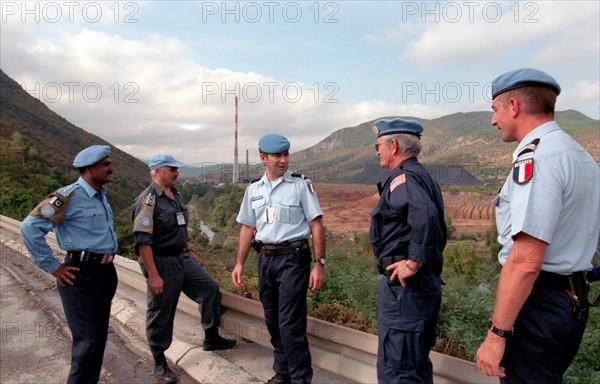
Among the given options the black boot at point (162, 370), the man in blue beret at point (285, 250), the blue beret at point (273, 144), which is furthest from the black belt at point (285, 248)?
the black boot at point (162, 370)

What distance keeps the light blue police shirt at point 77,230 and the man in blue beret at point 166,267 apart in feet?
0.92

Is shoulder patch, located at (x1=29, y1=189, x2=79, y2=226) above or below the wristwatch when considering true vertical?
above

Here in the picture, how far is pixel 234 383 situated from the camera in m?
3.03

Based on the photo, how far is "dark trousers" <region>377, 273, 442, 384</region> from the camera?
2156mm

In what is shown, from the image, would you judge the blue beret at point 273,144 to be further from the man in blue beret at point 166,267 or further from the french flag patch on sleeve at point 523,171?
the french flag patch on sleeve at point 523,171

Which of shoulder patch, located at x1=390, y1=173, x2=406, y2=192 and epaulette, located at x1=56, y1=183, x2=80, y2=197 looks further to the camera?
epaulette, located at x1=56, y1=183, x2=80, y2=197

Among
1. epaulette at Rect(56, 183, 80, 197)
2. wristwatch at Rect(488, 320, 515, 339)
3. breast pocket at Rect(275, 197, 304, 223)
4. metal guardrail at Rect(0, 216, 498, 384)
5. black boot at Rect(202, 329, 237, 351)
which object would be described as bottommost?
black boot at Rect(202, 329, 237, 351)

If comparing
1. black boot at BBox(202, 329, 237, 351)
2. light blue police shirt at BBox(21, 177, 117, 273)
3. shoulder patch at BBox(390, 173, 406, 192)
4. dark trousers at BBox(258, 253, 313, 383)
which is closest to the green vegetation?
dark trousers at BBox(258, 253, 313, 383)

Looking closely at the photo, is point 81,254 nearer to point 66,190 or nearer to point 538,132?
point 66,190

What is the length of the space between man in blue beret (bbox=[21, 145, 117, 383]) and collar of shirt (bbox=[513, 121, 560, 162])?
8.75 ft

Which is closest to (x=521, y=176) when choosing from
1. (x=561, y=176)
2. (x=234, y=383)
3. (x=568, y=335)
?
(x=561, y=176)

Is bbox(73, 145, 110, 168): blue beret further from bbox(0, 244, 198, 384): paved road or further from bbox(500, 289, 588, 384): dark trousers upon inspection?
bbox(500, 289, 588, 384): dark trousers

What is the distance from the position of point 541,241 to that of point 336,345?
1753 mm

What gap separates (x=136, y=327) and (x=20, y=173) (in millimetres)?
24144
